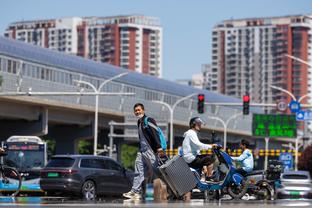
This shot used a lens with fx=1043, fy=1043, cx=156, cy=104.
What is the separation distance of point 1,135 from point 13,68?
751 cm

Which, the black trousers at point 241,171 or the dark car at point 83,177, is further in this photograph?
the dark car at point 83,177

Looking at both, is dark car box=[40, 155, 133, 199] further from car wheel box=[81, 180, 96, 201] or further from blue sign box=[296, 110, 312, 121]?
blue sign box=[296, 110, 312, 121]

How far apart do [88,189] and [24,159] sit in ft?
56.5

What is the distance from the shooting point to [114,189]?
30.6 metres

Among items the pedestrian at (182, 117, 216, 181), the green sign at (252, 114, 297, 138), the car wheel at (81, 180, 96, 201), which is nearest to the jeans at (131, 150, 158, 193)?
the pedestrian at (182, 117, 216, 181)

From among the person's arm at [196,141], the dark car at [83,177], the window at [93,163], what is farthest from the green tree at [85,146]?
the person's arm at [196,141]

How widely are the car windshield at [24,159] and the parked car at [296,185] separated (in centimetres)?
1321

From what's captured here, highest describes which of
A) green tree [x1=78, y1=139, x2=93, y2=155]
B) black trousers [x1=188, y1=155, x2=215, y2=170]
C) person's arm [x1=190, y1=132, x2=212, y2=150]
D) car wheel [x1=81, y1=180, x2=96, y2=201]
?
green tree [x1=78, y1=139, x2=93, y2=155]

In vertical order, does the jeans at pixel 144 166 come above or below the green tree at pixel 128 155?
Answer: below

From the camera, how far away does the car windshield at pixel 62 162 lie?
30788mm

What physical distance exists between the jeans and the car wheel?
10.4 meters

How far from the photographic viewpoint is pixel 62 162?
31.0 m

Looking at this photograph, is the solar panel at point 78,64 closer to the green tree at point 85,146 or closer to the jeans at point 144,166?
the green tree at point 85,146

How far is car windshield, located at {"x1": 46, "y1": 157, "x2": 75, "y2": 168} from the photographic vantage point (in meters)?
30.8
